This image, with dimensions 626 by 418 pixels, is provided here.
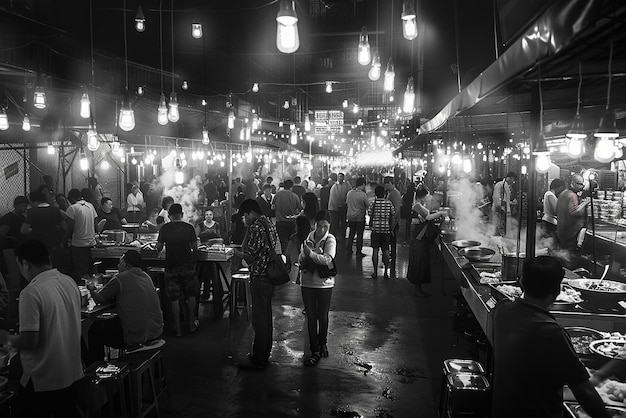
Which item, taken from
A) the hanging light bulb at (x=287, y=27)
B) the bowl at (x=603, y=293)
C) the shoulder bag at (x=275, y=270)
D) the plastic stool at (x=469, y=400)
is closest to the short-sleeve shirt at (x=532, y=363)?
the plastic stool at (x=469, y=400)

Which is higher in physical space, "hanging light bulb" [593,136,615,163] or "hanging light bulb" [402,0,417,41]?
"hanging light bulb" [402,0,417,41]

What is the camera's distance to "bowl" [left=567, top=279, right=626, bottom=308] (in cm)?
527

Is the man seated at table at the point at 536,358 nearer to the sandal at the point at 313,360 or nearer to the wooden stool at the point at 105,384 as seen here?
the wooden stool at the point at 105,384

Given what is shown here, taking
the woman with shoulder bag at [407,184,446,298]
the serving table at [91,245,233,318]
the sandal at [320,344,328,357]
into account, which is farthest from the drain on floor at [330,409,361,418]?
the woman with shoulder bag at [407,184,446,298]

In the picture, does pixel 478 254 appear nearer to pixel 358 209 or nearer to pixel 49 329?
pixel 49 329

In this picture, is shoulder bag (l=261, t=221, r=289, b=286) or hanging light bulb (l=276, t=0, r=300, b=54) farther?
shoulder bag (l=261, t=221, r=289, b=286)

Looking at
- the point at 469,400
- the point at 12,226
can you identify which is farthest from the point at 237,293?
the point at 469,400

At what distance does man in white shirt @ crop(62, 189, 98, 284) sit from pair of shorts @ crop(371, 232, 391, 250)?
6299 mm

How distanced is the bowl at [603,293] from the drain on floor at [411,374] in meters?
2.29

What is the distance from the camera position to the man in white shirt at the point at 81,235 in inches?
405

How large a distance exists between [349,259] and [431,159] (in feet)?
33.3

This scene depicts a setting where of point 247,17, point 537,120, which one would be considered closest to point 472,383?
point 537,120

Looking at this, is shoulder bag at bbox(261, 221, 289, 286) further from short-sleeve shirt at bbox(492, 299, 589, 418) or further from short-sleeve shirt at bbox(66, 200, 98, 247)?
short-sleeve shirt at bbox(66, 200, 98, 247)

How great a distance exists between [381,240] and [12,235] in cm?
816
